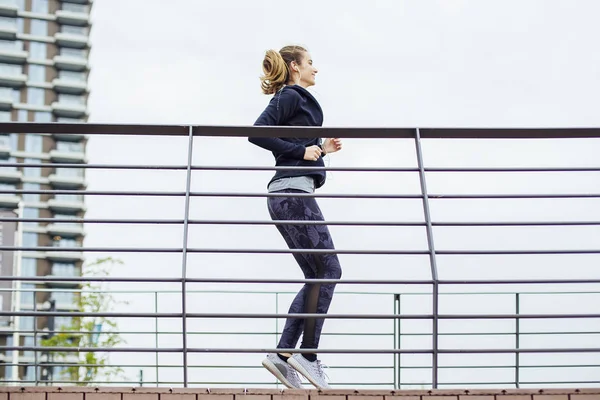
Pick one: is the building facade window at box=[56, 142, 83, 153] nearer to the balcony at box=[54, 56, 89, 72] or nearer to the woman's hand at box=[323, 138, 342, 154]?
the balcony at box=[54, 56, 89, 72]

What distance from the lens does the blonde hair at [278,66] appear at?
4906 mm

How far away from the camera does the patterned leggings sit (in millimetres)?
4711

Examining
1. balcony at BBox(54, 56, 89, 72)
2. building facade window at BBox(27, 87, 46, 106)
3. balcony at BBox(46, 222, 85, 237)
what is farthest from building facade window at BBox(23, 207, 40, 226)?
balcony at BBox(54, 56, 89, 72)

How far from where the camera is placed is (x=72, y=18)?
9694cm

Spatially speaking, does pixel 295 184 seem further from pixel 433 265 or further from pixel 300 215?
pixel 433 265

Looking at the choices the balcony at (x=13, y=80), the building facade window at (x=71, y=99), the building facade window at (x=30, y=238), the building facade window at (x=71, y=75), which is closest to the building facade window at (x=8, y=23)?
the balcony at (x=13, y=80)

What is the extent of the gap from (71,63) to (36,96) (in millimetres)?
4866

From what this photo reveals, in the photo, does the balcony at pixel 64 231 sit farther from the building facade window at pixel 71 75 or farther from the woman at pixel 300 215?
the woman at pixel 300 215

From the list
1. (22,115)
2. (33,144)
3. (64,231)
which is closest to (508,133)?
(33,144)

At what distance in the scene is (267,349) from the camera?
13.8 ft

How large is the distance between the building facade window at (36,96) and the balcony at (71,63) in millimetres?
3019

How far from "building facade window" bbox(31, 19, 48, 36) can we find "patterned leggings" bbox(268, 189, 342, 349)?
3761 inches

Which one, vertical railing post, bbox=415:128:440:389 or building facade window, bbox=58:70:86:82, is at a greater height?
building facade window, bbox=58:70:86:82

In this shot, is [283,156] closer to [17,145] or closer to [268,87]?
[268,87]
